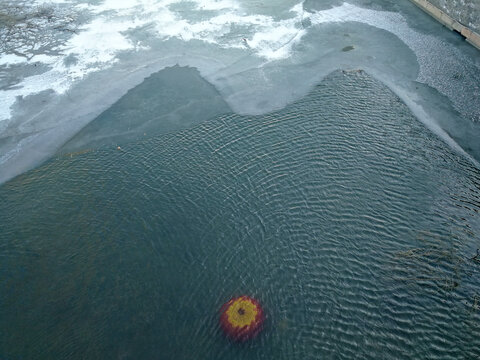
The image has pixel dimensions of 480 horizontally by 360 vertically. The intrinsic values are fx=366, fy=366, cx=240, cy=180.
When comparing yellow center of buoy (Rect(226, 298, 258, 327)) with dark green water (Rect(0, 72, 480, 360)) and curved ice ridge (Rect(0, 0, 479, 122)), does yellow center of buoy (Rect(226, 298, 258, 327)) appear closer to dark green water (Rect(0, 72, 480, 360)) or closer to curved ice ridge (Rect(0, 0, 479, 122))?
dark green water (Rect(0, 72, 480, 360))

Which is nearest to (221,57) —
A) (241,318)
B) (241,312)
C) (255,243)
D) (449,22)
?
(255,243)

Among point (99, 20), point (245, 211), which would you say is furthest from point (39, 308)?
point (99, 20)

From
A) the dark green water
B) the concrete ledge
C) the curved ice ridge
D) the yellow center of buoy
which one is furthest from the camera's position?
the concrete ledge

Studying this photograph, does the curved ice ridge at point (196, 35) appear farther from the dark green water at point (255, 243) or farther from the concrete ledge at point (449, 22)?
the dark green water at point (255, 243)

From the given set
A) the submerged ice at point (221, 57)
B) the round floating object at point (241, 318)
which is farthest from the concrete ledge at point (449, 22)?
the round floating object at point (241, 318)

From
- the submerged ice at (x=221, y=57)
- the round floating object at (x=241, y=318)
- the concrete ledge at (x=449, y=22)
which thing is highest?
the concrete ledge at (x=449, y=22)

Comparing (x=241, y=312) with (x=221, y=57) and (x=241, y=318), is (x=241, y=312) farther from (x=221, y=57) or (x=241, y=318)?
(x=221, y=57)

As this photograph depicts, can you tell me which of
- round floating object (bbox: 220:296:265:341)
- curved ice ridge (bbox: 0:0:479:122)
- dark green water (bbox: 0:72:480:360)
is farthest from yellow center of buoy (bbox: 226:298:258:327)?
curved ice ridge (bbox: 0:0:479:122)
